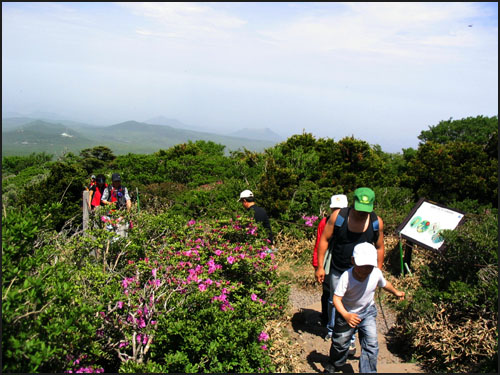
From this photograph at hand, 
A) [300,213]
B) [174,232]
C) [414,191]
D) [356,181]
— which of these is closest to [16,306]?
[174,232]

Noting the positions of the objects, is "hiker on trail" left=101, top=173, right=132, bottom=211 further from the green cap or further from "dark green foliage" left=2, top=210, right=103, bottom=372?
the green cap

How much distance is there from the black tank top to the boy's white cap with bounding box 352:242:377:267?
0.54 metres

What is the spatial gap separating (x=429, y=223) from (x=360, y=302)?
312 cm

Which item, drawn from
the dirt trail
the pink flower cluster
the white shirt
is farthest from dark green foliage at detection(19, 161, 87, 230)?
the white shirt

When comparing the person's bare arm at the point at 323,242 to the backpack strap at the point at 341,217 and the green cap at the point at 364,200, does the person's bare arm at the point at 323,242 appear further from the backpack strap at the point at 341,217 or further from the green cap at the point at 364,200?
the green cap at the point at 364,200

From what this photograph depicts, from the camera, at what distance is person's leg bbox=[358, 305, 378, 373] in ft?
11.6

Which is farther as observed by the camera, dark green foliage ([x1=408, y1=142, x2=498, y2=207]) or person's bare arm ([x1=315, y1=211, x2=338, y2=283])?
dark green foliage ([x1=408, y1=142, x2=498, y2=207])

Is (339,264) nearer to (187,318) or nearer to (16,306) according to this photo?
(187,318)

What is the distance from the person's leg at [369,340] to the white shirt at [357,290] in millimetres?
101

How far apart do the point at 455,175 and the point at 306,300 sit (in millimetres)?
→ 7135

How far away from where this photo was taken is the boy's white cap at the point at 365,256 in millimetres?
3250

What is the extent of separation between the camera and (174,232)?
5270 millimetres

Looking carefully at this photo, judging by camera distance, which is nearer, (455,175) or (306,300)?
(306,300)

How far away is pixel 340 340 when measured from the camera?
3633 millimetres
